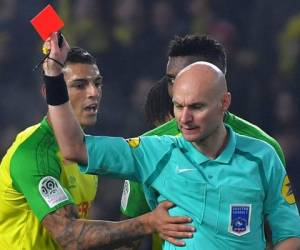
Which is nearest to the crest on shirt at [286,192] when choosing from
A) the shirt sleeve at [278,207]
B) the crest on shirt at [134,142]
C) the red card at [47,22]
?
the shirt sleeve at [278,207]

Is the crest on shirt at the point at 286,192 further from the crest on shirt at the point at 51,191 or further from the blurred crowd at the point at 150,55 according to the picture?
the blurred crowd at the point at 150,55

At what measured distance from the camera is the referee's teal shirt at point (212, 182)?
252 cm

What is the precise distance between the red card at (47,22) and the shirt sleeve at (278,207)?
0.77 m

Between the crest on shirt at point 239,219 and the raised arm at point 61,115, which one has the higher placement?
the raised arm at point 61,115

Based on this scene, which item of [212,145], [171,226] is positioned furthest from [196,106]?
[171,226]

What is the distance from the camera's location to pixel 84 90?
3.45m

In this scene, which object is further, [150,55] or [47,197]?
[150,55]

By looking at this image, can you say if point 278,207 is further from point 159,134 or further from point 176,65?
point 176,65

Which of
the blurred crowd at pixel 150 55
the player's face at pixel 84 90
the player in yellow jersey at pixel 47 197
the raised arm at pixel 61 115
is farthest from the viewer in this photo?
the blurred crowd at pixel 150 55

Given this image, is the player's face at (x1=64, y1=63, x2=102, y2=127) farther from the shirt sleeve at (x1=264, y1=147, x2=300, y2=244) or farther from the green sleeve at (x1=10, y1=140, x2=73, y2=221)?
the shirt sleeve at (x1=264, y1=147, x2=300, y2=244)

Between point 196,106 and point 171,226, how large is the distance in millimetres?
366

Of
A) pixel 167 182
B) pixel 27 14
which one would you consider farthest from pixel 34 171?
pixel 27 14

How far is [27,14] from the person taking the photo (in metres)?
5.36

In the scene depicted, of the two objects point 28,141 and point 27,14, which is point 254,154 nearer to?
point 28,141
